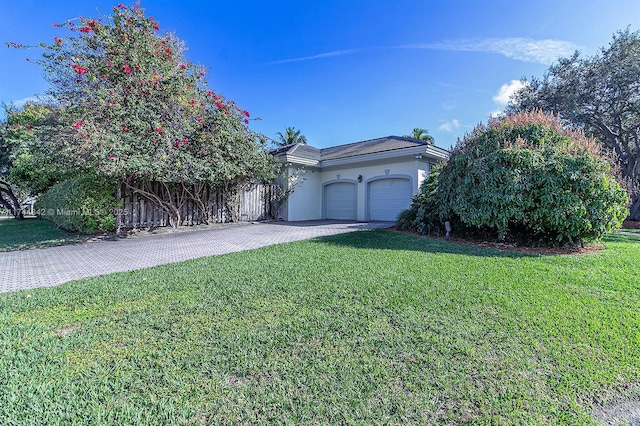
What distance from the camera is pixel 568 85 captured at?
16.3 metres

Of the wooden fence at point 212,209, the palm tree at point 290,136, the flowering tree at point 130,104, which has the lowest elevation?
the wooden fence at point 212,209

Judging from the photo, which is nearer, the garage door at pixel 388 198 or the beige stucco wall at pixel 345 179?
the beige stucco wall at pixel 345 179

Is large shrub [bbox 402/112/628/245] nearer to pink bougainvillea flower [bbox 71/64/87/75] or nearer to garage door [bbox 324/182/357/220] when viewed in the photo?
garage door [bbox 324/182/357/220]

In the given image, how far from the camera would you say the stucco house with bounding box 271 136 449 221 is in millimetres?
13078

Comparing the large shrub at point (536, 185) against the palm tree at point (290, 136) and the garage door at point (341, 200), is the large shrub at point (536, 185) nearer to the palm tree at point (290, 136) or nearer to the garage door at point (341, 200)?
the garage door at point (341, 200)

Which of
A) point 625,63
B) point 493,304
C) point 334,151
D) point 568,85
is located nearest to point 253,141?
point 334,151

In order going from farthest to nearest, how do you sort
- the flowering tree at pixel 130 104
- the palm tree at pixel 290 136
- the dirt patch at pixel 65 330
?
the palm tree at pixel 290 136 → the flowering tree at pixel 130 104 → the dirt patch at pixel 65 330

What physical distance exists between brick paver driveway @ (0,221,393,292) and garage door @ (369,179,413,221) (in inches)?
245

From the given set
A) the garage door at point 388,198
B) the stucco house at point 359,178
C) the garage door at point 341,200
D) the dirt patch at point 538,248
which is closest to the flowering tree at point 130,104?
the stucco house at point 359,178

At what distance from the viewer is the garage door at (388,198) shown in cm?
1348

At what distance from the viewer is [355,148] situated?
16.5 metres

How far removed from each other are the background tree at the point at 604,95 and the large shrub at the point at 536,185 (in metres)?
12.0

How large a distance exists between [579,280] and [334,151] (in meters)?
14.4

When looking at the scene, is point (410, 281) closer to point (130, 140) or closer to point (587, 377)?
point (587, 377)
